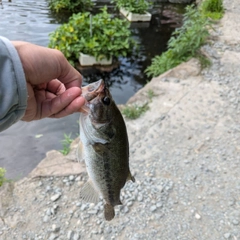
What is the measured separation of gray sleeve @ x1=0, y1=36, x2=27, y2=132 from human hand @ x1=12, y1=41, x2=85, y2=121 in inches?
4.4


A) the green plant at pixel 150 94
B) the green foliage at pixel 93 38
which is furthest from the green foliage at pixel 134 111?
the green foliage at pixel 93 38

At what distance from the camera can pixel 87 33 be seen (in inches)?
352

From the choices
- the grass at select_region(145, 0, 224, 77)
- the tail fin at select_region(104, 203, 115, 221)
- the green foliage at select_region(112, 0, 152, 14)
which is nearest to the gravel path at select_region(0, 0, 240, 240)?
the tail fin at select_region(104, 203, 115, 221)

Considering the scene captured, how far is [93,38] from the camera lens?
8.66 meters

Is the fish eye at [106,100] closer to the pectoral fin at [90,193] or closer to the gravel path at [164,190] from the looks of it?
the pectoral fin at [90,193]

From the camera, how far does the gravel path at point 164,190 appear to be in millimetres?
3352

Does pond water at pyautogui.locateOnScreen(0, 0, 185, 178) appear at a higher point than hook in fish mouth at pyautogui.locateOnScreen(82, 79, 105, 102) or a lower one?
lower

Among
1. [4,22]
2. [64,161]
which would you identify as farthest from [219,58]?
[4,22]

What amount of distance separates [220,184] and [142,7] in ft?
34.1

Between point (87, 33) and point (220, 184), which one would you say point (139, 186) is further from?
point (87, 33)

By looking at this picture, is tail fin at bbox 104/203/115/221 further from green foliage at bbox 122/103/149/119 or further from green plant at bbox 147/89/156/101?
green plant at bbox 147/89/156/101

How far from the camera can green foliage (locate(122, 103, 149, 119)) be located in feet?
17.2

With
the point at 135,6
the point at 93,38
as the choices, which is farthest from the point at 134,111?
the point at 135,6

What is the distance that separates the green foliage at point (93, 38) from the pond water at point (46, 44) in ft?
1.68
